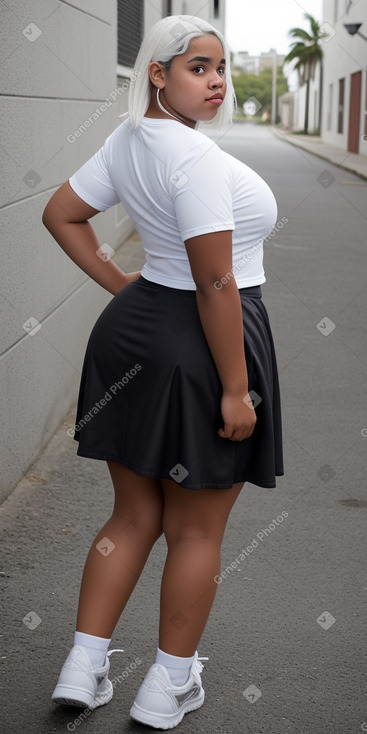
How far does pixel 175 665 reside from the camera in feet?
8.27

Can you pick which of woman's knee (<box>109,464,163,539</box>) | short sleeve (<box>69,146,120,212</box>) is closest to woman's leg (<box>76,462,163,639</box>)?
woman's knee (<box>109,464,163,539</box>)

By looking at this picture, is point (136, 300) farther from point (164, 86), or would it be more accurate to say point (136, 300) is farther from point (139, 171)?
point (164, 86)

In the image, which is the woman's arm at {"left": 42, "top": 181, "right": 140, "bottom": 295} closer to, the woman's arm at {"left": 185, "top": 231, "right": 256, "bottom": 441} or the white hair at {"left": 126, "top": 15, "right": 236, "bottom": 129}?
the white hair at {"left": 126, "top": 15, "right": 236, "bottom": 129}

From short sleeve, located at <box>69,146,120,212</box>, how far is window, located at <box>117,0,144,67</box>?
738 cm

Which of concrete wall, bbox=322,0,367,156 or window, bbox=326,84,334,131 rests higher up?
concrete wall, bbox=322,0,367,156

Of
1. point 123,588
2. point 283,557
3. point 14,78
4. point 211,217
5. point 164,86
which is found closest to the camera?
point 211,217

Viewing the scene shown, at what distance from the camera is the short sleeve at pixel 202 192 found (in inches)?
83.6

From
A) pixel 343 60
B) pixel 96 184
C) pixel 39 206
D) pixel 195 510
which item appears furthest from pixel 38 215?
pixel 343 60

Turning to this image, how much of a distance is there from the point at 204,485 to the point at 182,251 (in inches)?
21.5

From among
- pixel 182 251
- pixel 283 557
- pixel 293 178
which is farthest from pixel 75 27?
pixel 293 178

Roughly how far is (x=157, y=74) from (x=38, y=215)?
239 cm

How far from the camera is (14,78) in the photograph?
13.4ft

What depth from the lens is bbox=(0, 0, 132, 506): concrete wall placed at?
4.07 metres

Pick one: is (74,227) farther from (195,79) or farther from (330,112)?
(330,112)
